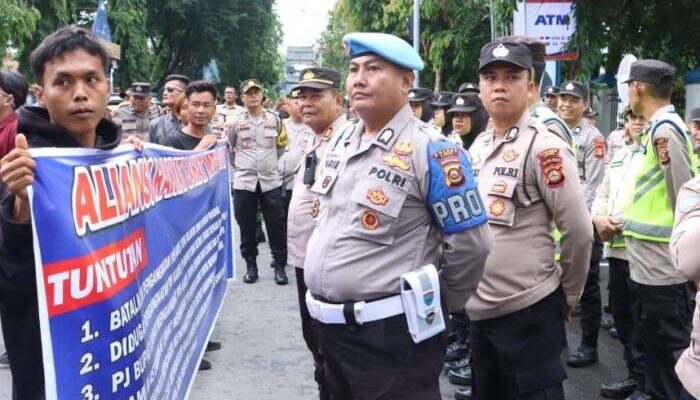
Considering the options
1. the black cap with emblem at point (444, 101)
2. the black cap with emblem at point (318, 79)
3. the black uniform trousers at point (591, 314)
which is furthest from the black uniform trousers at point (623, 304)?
the black cap with emblem at point (444, 101)

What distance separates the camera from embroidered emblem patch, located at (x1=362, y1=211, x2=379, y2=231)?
2.68m

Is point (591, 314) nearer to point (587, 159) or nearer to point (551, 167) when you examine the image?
point (587, 159)

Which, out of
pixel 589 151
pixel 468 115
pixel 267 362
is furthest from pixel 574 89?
pixel 267 362

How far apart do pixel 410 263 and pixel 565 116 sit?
4454 mm

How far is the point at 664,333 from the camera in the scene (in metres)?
3.93

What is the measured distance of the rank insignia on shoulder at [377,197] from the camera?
2.67m

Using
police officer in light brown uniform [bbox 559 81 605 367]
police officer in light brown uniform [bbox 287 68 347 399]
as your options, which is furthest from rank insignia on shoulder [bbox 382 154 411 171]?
police officer in light brown uniform [bbox 559 81 605 367]

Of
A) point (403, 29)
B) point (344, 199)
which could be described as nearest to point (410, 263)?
point (344, 199)

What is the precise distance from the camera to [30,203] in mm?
2199

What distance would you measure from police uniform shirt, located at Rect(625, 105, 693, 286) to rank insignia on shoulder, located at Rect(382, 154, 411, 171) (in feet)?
6.12

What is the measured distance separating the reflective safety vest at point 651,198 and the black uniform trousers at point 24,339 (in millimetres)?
3166

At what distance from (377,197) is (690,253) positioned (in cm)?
108

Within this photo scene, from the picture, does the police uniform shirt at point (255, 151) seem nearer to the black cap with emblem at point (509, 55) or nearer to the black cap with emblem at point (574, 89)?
the black cap with emblem at point (574, 89)

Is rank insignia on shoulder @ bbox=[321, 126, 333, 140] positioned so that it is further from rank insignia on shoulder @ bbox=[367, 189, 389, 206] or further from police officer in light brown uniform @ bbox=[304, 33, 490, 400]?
rank insignia on shoulder @ bbox=[367, 189, 389, 206]
